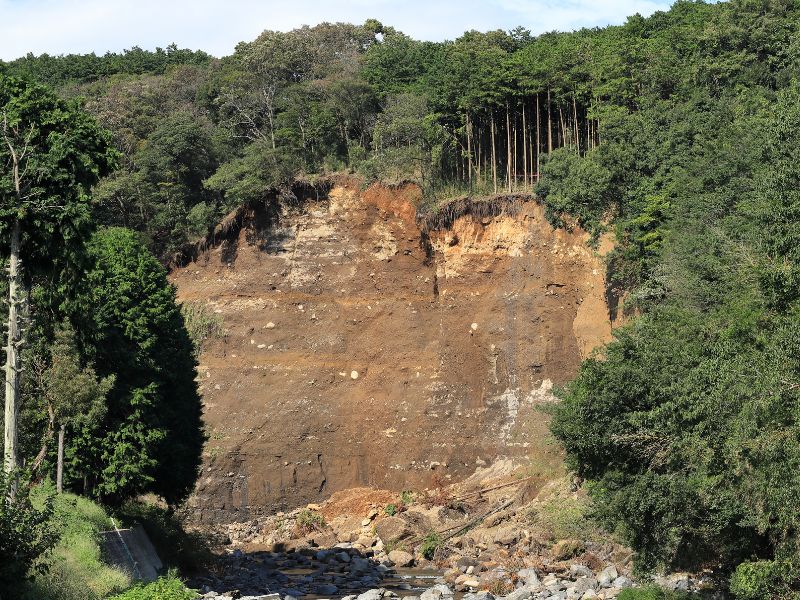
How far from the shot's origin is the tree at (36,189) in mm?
Result: 25797

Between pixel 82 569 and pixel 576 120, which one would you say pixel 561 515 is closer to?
pixel 82 569

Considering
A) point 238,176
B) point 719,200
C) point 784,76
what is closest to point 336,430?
point 238,176

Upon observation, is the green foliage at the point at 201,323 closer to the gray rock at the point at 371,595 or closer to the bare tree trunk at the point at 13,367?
the gray rock at the point at 371,595

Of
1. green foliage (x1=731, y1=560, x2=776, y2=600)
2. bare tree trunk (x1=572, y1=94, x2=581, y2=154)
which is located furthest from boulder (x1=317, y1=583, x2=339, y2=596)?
bare tree trunk (x1=572, y1=94, x2=581, y2=154)

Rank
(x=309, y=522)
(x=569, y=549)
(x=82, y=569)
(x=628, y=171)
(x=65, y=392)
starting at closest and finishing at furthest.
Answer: (x=82, y=569) < (x=65, y=392) < (x=569, y=549) < (x=628, y=171) < (x=309, y=522)

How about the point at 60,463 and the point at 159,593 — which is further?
the point at 60,463

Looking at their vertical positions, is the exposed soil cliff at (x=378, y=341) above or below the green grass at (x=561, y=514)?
above

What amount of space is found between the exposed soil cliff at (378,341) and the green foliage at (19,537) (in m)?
29.9

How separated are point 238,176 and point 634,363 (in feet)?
95.5

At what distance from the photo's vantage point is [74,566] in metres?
24.8

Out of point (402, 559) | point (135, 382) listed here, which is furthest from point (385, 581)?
point (135, 382)

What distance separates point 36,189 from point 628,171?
92.3ft

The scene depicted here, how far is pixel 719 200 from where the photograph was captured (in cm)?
4069

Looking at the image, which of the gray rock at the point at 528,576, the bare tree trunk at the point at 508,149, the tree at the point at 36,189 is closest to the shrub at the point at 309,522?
the gray rock at the point at 528,576
